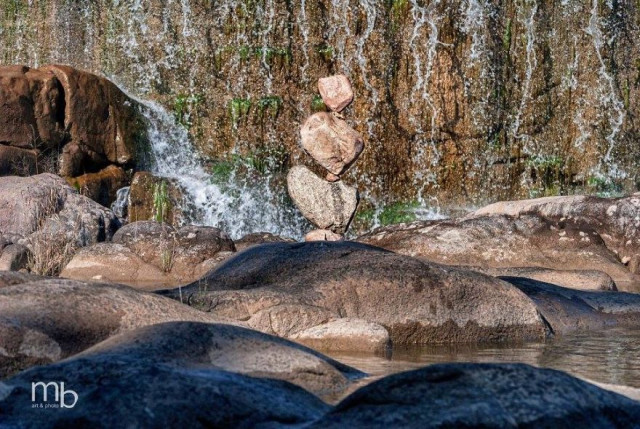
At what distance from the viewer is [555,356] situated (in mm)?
6125

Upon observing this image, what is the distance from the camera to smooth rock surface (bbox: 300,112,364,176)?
12.9m

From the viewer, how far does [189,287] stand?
24.3ft

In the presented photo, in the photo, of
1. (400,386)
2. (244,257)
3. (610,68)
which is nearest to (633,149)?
(610,68)

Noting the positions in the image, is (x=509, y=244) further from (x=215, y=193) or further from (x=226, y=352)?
(x=226, y=352)

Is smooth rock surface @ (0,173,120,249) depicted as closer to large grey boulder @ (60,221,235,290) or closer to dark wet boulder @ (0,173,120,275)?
dark wet boulder @ (0,173,120,275)

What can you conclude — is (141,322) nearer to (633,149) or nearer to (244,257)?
(244,257)

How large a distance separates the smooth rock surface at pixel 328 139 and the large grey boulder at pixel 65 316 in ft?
25.8

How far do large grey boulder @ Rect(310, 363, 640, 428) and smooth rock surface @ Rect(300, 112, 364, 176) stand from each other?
32.9ft

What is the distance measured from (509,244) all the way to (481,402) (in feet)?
33.4

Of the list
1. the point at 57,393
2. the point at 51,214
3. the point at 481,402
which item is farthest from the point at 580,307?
the point at 51,214

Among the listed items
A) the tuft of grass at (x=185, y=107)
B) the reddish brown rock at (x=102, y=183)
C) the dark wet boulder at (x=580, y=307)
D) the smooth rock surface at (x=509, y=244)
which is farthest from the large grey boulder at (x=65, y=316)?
the tuft of grass at (x=185, y=107)

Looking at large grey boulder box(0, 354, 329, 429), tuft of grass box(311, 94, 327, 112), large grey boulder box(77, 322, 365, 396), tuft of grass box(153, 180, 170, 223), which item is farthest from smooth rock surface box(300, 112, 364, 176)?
large grey boulder box(0, 354, 329, 429)

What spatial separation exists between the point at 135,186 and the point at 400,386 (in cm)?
1439

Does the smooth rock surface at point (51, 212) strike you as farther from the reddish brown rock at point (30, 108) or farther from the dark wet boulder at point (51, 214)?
the reddish brown rock at point (30, 108)
